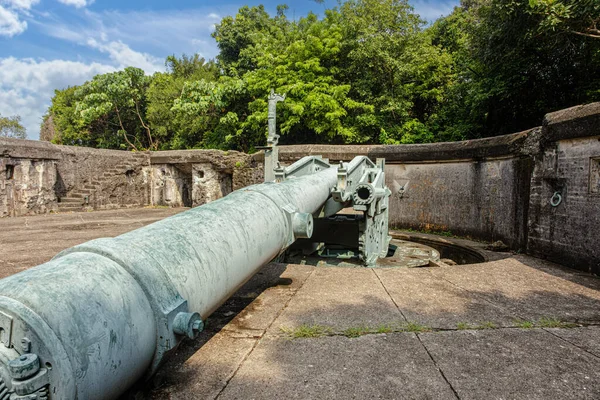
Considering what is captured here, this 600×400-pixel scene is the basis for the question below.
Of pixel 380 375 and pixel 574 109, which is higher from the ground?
pixel 574 109

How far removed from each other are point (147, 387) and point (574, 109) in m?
5.25

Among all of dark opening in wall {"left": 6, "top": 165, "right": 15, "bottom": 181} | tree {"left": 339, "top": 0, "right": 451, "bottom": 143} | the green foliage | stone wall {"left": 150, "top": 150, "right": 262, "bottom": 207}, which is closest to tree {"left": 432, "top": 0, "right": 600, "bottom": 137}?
the green foliage

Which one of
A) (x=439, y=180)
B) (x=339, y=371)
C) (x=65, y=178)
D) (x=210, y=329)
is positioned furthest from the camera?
(x=65, y=178)

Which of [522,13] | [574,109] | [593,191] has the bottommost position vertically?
[593,191]

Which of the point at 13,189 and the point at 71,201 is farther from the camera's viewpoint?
the point at 71,201

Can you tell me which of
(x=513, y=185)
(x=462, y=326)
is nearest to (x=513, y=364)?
(x=462, y=326)

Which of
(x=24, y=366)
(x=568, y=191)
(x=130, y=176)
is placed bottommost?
(x=24, y=366)

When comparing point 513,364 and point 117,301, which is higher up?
point 117,301

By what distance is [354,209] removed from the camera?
5.17 meters

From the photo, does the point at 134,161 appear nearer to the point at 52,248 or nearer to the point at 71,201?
the point at 71,201

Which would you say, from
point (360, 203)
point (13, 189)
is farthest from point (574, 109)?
point (13, 189)

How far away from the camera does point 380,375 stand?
184 cm

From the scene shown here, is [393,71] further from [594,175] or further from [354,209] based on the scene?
[594,175]

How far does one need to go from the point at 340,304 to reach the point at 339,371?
1021mm
